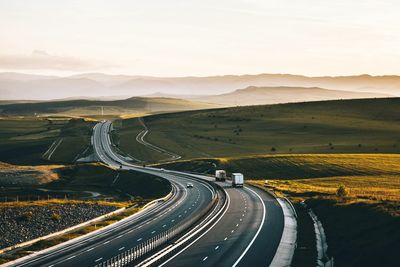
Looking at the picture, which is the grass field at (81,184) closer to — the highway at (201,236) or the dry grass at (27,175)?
the dry grass at (27,175)

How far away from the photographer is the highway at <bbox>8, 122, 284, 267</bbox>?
48.6m

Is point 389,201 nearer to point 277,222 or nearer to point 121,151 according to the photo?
point 277,222

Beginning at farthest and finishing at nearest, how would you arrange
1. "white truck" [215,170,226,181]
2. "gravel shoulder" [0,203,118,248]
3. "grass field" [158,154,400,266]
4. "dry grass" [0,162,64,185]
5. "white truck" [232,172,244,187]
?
"white truck" [215,170,226,181], "dry grass" [0,162,64,185], "white truck" [232,172,244,187], "gravel shoulder" [0,203,118,248], "grass field" [158,154,400,266]

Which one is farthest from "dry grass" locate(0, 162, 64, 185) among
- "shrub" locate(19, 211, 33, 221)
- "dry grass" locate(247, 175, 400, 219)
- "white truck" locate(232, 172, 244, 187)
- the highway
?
"shrub" locate(19, 211, 33, 221)

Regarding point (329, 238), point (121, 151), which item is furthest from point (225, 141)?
point (329, 238)

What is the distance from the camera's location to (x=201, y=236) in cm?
5941

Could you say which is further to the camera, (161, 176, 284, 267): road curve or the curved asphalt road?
the curved asphalt road

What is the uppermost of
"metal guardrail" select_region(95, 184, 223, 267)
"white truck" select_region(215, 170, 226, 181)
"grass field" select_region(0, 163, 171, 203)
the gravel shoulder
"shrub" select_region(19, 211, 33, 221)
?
"metal guardrail" select_region(95, 184, 223, 267)

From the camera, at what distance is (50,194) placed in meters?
110

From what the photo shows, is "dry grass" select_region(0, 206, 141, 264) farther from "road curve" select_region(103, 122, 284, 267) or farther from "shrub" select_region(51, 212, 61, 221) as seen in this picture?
"road curve" select_region(103, 122, 284, 267)

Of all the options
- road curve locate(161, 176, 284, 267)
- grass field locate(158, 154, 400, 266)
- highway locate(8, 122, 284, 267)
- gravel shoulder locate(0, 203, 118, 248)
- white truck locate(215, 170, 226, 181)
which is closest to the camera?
grass field locate(158, 154, 400, 266)

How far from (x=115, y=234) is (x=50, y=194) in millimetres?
52272

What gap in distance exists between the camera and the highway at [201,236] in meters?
48.6

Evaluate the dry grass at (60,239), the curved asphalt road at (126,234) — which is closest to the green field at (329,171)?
the curved asphalt road at (126,234)
